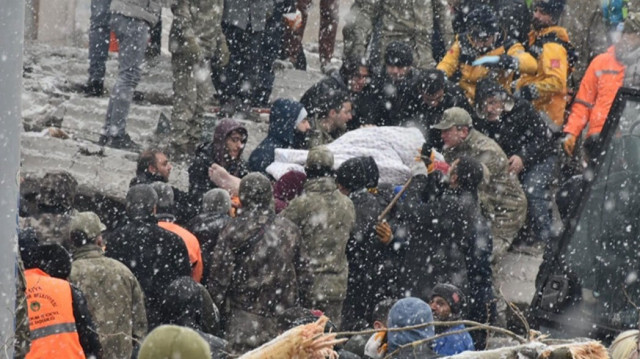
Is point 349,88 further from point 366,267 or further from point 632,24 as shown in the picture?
point 366,267

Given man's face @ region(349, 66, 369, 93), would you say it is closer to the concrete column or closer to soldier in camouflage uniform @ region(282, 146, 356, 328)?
soldier in camouflage uniform @ region(282, 146, 356, 328)

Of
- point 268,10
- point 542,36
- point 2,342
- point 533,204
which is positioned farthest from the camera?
point 268,10

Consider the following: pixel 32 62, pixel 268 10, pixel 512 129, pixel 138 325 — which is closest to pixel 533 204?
pixel 512 129

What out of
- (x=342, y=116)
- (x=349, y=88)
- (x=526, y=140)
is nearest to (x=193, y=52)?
(x=349, y=88)

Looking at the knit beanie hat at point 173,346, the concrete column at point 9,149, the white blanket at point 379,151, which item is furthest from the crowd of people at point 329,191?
the knit beanie hat at point 173,346

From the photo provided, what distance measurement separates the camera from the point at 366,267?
9578 millimetres

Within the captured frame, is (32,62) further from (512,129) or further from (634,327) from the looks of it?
(634,327)

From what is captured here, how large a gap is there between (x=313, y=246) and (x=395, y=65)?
2652 millimetres

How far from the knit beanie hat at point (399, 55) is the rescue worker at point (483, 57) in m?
0.49

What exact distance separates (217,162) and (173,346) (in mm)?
6970

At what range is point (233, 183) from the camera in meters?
10.2

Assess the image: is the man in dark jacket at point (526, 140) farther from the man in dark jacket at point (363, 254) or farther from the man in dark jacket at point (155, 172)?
the man in dark jacket at point (155, 172)

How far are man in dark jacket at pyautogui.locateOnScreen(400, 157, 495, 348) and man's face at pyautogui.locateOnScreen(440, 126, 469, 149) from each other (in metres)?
0.97

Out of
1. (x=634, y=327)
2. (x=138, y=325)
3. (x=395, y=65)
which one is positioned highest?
(x=395, y=65)
